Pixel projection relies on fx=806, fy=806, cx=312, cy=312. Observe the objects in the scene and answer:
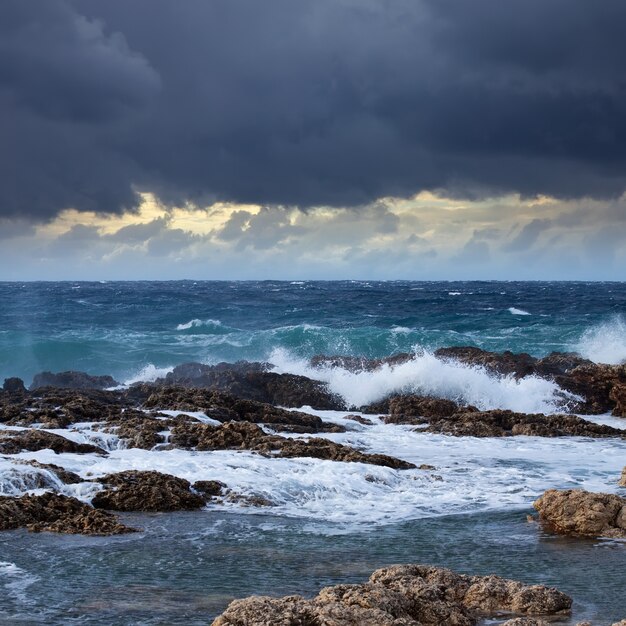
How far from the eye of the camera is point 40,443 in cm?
1284

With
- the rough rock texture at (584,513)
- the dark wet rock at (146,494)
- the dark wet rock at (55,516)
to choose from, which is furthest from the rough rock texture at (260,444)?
the dark wet rock at (55,516)

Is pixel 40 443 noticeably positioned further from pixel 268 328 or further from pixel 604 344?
pixel 268 328

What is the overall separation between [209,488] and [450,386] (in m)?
13.7

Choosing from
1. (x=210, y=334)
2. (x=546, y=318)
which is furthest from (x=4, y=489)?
(x=546, y=318)

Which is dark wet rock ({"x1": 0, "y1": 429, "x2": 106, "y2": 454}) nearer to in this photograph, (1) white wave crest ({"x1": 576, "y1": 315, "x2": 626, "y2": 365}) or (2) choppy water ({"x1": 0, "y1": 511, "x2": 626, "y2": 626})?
(2) choppy water ({"x1": 0, "y1": 511, "x2": 626, "y2": 626})

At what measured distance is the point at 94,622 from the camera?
630cm

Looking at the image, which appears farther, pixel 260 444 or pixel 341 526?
pixel 260 444

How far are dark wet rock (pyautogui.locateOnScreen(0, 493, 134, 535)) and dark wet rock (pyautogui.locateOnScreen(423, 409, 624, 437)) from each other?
929cm

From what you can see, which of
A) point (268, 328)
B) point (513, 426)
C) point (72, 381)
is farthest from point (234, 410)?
point (268, 328)

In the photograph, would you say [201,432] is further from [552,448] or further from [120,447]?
[552,448]

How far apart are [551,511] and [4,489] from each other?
6.82 m

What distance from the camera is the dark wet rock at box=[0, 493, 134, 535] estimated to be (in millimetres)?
9031

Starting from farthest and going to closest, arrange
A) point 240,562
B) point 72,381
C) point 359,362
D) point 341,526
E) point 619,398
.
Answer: point 359,362 < point 72,381 < point 619,398 < point 341,526 < point 240,562

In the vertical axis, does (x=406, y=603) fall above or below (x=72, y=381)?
above
